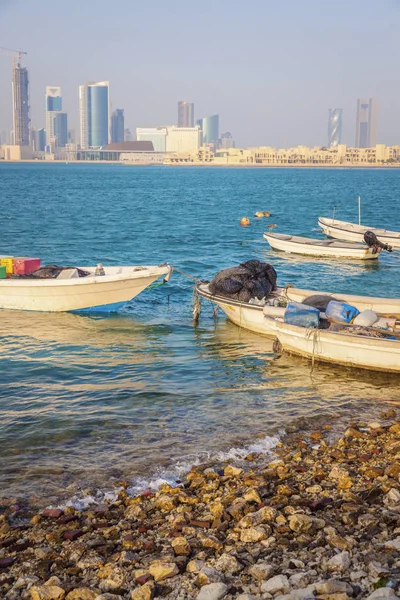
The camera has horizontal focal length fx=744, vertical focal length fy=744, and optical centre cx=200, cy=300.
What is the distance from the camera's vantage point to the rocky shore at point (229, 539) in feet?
20.9

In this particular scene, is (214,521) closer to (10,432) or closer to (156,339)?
(10,432)

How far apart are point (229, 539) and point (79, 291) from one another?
12690mm

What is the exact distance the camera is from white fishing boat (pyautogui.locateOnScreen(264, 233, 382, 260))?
30641mm

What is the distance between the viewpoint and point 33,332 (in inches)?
713

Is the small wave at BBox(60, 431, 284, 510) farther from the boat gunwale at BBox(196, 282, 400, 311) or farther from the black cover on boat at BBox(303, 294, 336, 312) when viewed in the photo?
the boat gunwale at BBox(196, 282, 400, 311)

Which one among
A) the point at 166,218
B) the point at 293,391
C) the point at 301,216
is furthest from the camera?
the point at 301,216

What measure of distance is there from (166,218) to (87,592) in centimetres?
5071

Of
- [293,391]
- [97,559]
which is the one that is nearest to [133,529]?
[97,559]

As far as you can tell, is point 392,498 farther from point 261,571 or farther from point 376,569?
point 261,571

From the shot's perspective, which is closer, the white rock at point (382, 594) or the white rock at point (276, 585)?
the white rock at point (382, 594)

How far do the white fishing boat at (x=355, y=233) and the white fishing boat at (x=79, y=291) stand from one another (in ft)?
60.0

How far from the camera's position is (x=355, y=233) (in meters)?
36.9

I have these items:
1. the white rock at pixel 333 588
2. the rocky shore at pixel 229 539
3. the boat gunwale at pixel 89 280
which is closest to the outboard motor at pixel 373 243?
the boat gunwale at pixel 89 280

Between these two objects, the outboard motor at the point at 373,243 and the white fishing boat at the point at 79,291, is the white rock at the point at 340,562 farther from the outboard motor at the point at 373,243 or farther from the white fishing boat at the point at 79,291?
the outboard motor at the point at 373,243
